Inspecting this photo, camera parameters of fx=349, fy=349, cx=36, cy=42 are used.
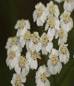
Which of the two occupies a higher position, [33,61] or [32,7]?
[32,7]

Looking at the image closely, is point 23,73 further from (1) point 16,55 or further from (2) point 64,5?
(2) point 64,5

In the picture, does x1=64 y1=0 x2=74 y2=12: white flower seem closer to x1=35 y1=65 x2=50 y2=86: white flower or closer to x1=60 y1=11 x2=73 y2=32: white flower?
x1=60 y1=11 x2=73 y2=32: white flower

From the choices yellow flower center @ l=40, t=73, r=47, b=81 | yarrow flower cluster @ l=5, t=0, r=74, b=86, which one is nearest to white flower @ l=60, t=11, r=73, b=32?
yarrow flower cluster @ l=5, t=0, r=74, b=86

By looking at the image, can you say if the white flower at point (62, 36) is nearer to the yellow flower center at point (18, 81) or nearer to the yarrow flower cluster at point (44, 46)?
the yarrow flower cluster at point (44, 46)

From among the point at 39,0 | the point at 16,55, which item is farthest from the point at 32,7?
the point at 16,55

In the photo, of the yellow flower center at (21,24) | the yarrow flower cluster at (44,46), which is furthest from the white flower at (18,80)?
the yellow flower center at (21,24)
